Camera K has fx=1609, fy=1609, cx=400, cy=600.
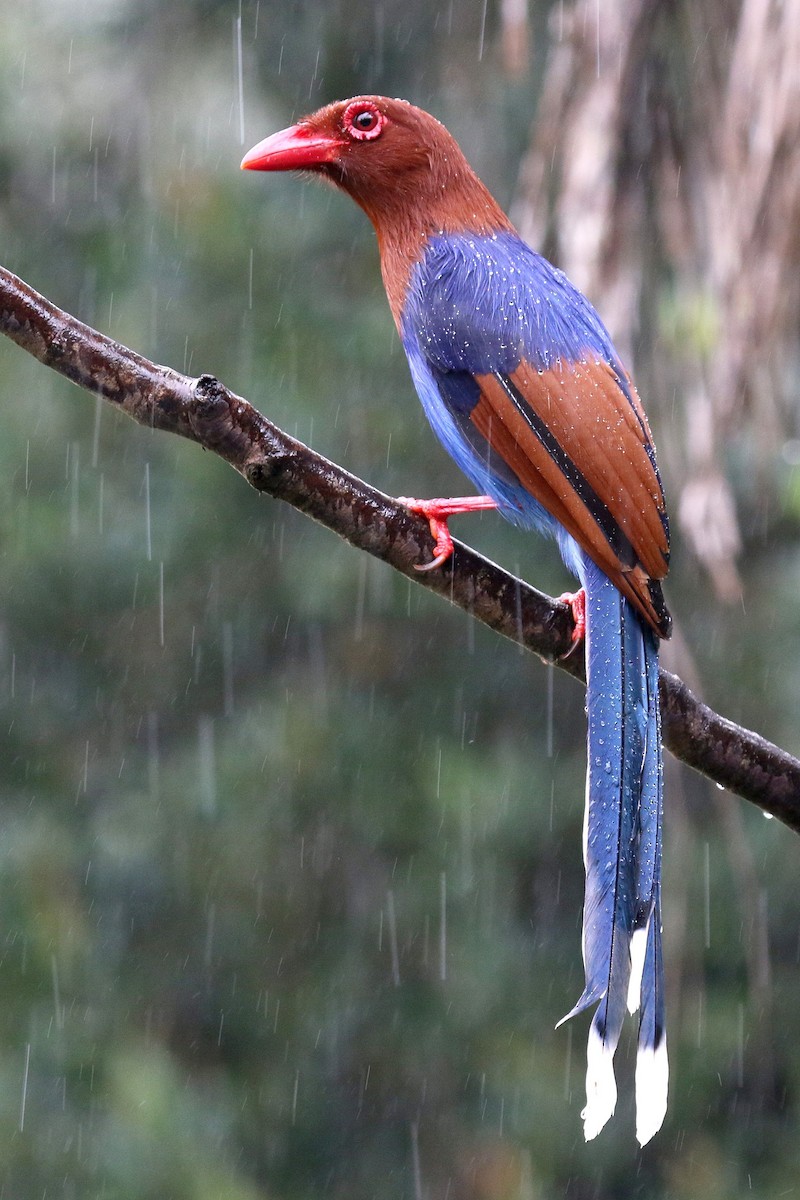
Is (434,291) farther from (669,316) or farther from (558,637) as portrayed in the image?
(669,316)

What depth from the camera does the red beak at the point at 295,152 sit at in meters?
3.36

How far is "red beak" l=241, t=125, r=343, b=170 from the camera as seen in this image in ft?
11.0

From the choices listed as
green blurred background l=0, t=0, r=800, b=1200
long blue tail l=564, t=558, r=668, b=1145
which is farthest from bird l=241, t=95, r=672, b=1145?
green blurred background l=0, t=0, r=800, b=1200

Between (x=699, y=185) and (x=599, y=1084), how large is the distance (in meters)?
2.03

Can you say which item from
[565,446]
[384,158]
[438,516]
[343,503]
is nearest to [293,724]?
[384,158]

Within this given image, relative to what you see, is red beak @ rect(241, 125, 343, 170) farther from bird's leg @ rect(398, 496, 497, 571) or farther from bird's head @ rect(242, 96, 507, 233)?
bird's leg @ rect(398, 496, 497, 571)

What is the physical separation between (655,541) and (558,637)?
0.26 m

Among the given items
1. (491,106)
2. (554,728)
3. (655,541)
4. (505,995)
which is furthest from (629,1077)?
(655,541)

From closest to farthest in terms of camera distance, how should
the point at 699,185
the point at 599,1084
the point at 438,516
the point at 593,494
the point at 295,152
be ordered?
the point at 599,1084 → the point at 438,516 → the point at 593,494 → the point at 295,152 → the point at 699,185

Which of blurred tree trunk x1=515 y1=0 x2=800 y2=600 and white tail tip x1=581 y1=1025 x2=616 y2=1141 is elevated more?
blurred tree trunk x1=515 y1=0 x2=800 y2=600

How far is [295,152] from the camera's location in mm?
3357

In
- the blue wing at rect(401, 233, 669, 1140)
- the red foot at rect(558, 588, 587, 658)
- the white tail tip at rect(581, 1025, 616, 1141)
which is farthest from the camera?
the red foot at rect(558, 588, 587, 658)

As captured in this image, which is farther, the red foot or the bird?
the red foot

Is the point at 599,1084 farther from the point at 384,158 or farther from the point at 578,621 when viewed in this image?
the point at 384,158
